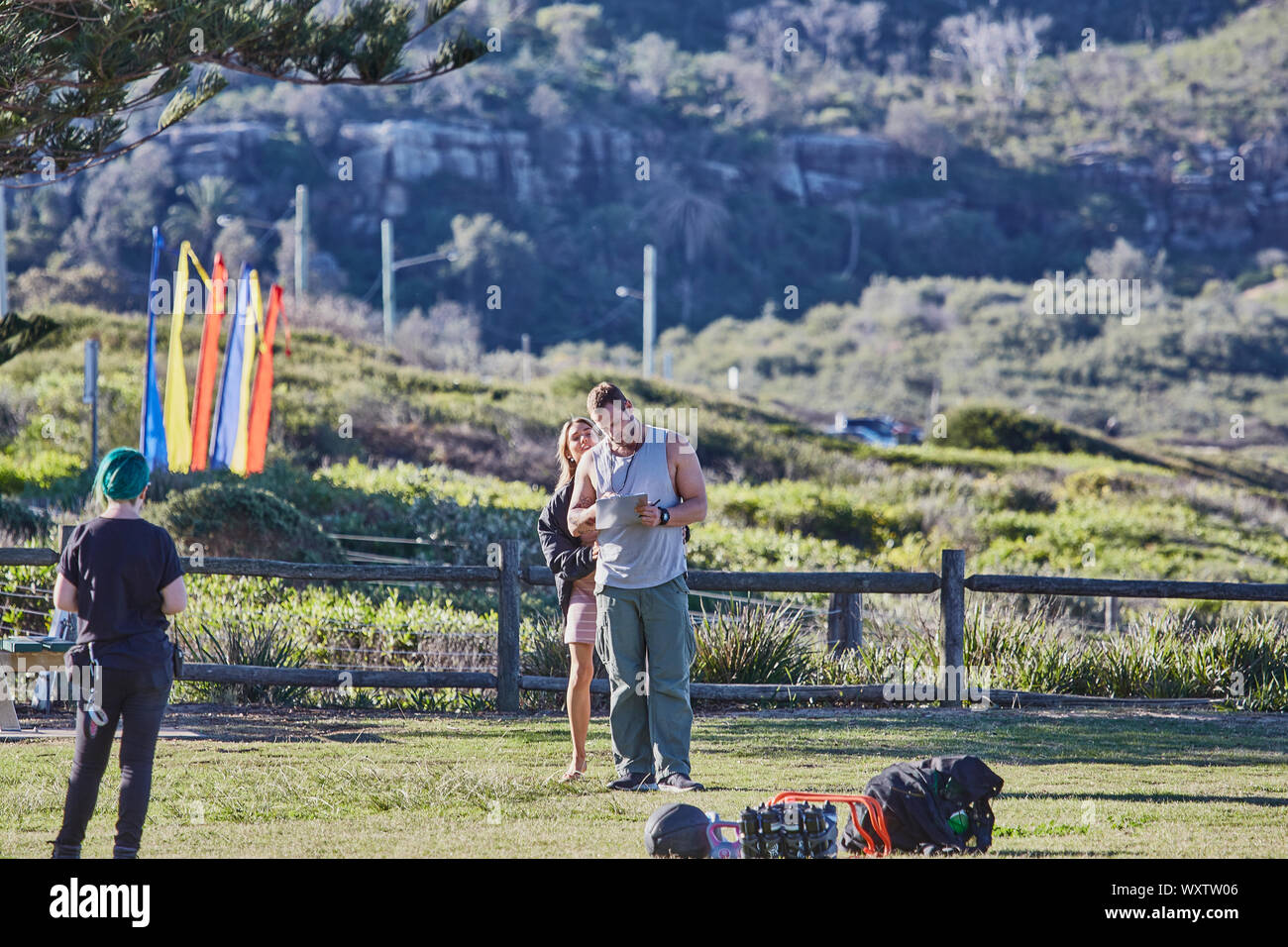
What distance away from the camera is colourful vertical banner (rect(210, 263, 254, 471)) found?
18500 millimetres

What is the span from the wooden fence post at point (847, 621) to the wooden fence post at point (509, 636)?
7.86ft

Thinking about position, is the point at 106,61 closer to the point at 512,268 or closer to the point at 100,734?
the point at 100,734

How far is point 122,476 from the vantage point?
17.0 feet

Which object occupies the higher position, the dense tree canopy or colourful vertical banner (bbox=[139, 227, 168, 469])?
the dense tree canopy

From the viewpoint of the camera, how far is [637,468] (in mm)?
6645

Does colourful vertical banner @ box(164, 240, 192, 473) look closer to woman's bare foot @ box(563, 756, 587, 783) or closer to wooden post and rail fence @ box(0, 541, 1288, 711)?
wooden post and rail fence @ box(0, 541, 1288, 711)

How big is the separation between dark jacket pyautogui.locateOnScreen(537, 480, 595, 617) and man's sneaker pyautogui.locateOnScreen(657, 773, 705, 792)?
1.00 meters

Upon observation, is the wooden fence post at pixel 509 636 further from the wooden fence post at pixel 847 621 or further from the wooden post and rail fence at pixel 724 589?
the wooden fence post at pixel 847 621

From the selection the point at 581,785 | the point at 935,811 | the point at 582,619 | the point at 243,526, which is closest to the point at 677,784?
the point at 581,785

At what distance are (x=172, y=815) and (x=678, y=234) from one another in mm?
86093

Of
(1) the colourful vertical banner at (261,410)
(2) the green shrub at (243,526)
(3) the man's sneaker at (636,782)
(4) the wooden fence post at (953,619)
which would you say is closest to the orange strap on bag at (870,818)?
(3) the man's sneaker at (636,782)

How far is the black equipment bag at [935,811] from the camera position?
5477 millimetres

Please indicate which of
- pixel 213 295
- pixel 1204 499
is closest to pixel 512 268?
Result: pixel 1204 499

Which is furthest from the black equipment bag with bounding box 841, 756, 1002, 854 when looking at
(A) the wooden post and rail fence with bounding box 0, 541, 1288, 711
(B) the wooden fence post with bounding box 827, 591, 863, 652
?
(B) the wooden fence post with bounding box 827, 591, 863, 652
